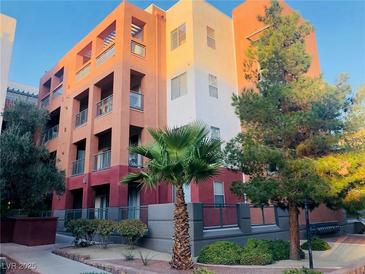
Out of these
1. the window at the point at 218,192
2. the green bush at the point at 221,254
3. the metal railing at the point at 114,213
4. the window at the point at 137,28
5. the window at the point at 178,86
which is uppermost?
the window at the point at 137,28

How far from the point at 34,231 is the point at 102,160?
18.9 feet

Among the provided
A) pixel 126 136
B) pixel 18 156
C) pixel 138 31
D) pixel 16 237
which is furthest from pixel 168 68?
pixel 16 237

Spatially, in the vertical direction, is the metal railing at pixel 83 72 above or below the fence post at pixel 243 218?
above

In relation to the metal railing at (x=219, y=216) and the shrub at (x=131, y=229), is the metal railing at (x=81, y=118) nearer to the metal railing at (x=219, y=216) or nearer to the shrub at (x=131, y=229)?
the shrub at (x=131, y=229)

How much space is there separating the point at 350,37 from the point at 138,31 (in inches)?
537

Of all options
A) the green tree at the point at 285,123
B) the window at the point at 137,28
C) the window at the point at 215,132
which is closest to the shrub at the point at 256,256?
the green tree at the point at 285,123

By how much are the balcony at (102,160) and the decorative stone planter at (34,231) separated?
4.26m

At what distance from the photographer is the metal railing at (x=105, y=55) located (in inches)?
772

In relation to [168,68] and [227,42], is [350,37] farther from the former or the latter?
[168,68]

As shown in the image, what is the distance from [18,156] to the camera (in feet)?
47.2

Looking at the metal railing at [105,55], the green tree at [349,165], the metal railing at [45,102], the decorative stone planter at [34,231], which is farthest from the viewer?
the metal railing at [45,102]

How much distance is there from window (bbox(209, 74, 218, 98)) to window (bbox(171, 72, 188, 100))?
1.71 meters

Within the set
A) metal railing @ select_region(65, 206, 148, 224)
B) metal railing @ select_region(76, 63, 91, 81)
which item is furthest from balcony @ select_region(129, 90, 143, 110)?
metal railing @ select_region(65, 206, 148, 224)

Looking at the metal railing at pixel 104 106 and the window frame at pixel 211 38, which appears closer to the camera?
the metal railing at pixel 104 106
